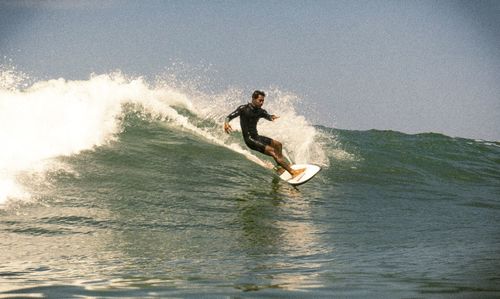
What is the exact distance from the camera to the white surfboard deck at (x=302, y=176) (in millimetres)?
12188

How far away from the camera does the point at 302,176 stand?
12281mm

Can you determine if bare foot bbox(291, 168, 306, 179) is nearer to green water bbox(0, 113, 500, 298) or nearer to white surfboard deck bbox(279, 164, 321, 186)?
white surfboard deck bbox(279, 164, 321, 186)

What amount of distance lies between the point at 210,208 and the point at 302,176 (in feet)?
9.54

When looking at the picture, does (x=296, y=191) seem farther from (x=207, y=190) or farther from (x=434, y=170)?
(x=434, y=170)

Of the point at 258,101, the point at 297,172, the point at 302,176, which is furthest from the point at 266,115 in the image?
the point at 302,176

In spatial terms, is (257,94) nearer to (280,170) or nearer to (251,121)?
(251,121)

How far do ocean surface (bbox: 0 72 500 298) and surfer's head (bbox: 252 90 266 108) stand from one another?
1292mm

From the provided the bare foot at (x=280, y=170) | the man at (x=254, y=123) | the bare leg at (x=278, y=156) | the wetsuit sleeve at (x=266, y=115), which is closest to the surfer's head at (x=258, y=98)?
the man at (x=254, y=123)

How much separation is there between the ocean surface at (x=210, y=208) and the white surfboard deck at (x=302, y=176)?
0.46ft

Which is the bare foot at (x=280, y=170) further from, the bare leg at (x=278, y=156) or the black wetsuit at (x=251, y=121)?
the black wetsuit at (x=251, y=121)

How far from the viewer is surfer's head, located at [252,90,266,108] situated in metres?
12.6

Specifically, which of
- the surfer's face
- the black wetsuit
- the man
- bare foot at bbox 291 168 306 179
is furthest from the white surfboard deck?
the surfer's face

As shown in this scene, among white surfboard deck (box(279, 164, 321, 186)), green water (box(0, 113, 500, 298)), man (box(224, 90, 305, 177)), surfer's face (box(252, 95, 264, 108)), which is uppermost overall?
surfer's face (box(252, 95, 264, 108))

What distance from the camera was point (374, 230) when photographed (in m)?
8.75
